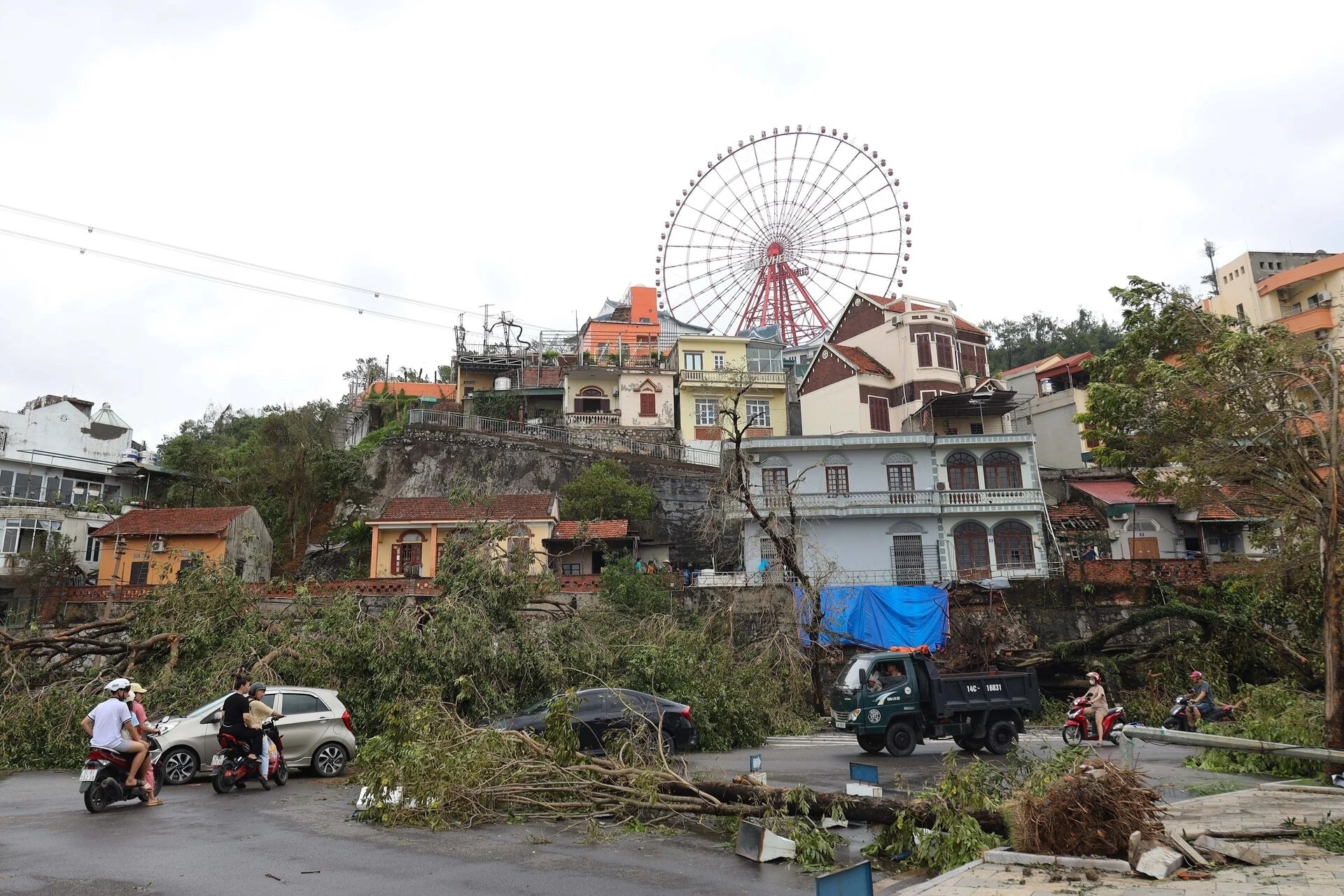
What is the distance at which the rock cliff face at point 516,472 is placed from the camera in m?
44.3

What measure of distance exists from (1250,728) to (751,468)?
79.6 feet

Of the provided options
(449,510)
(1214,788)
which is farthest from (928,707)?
(449,510)

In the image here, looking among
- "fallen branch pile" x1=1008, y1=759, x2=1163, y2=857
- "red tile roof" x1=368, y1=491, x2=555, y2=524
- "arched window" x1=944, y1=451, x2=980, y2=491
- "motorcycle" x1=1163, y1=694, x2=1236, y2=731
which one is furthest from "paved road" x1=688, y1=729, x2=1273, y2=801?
"red tile roof" x1=368, y1=491, x2=555, y2=524

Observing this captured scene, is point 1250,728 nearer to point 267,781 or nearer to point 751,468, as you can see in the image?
point 267,781

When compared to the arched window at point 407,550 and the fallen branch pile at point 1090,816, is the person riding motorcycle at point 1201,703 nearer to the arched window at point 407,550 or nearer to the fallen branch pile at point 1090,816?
the fallen branch pile at point 1090,816

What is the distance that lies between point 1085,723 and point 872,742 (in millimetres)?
4704

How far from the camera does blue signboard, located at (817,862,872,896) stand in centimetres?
577

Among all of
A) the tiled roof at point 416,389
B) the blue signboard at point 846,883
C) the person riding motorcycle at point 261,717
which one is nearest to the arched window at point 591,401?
the tiled roof at point 416,389

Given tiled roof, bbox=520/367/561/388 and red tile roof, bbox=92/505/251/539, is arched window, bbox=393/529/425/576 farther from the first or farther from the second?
tiled roof, bbox=520/367/561/388

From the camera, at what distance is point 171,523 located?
38594 millimetres

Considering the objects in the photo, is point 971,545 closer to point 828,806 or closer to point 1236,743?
point 1236,743

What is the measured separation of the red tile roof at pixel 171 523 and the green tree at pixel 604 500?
15.0 metres

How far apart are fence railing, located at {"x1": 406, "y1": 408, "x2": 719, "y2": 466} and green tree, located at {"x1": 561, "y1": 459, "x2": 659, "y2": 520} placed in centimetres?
455

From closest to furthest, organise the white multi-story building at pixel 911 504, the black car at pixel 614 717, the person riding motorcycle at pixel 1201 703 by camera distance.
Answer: the black car at pixel 614 717
the person riding motorcycle at pixel 1201 703
the white multi-story building at pixel 911 504
